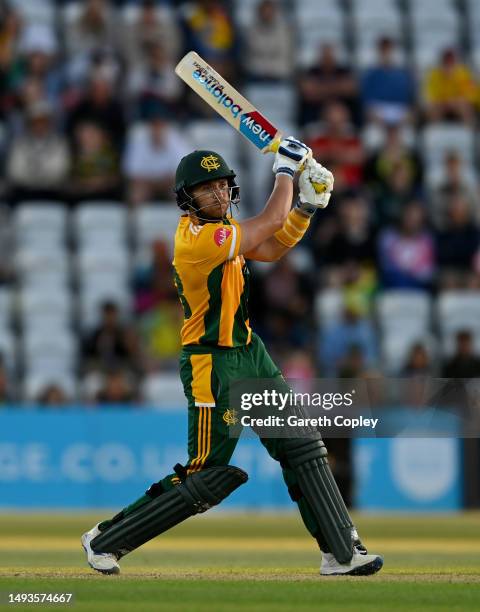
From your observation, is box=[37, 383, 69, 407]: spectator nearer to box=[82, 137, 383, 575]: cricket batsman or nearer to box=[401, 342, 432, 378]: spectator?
box=[401, 342, 432, 378]: spectator

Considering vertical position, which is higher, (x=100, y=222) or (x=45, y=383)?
(x=100, y=222)

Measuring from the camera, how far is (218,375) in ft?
22.7

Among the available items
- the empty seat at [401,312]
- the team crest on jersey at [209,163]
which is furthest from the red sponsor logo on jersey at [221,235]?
the empty seat at [401,312]

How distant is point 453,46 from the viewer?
1784 centimetres

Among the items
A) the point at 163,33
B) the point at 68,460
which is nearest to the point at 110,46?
the point at 163,33

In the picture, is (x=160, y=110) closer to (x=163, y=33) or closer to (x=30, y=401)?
(x=163, y=33)

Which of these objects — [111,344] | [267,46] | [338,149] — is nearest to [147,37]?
[267,46]

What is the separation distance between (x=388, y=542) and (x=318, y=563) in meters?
2.19

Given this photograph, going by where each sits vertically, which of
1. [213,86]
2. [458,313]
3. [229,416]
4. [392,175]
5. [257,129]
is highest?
[392,175]

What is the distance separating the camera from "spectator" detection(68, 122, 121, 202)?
15422 millimetres

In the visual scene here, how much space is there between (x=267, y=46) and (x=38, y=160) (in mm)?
2976

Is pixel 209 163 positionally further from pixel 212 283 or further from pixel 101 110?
pixel 101 110

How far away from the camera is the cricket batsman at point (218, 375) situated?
688 cm

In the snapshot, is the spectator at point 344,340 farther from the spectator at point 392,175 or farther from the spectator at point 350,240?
the spectator at point 392,175
